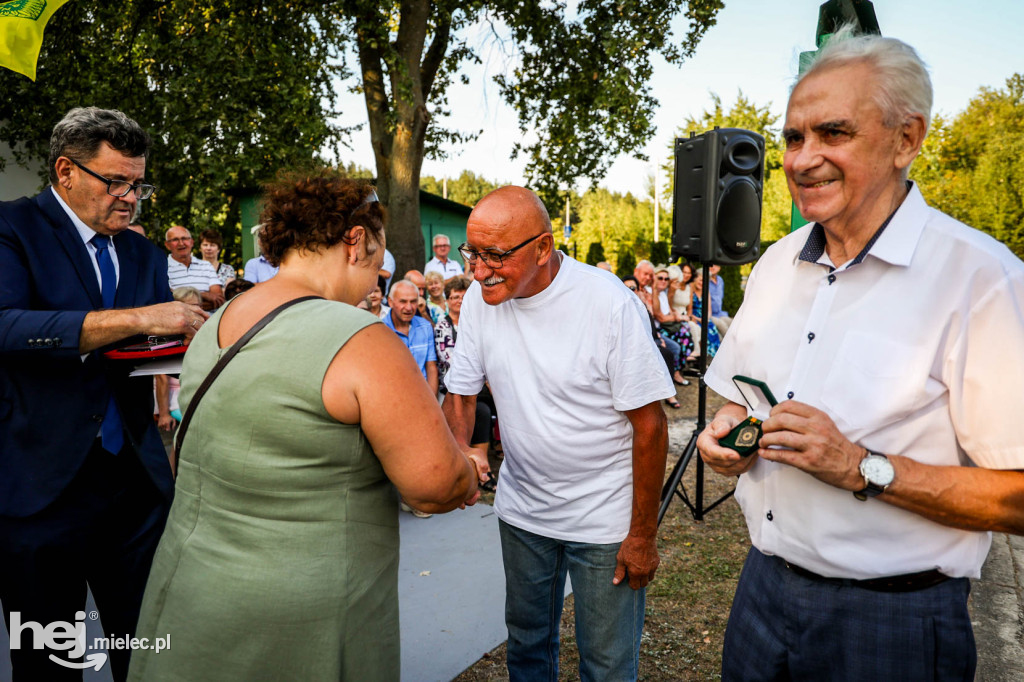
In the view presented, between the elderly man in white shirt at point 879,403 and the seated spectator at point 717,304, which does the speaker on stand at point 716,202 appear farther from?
the seated spectator at point 717,304

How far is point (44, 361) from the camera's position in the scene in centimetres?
→ 209

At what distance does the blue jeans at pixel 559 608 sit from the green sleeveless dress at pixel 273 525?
0.87 metres

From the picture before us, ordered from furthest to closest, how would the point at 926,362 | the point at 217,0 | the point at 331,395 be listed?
1. the point at 217,0
2. the point at 331,395
3. the point at 926,362

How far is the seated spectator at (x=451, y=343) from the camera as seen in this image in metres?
6.00

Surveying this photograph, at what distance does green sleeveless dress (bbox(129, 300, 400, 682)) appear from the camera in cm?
144

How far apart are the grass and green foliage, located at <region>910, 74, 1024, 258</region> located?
2098 centimetres

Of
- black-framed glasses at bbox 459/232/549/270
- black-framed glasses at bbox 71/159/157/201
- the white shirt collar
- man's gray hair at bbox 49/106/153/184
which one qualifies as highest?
man's gray hair at bbox 49/106/153/184

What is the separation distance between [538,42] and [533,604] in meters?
10.2

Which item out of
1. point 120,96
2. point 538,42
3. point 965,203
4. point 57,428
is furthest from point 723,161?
point 965,203

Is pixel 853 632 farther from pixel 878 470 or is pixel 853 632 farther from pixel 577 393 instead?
pixel 577 393

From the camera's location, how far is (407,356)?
1.52m

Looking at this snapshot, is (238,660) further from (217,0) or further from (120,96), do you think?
(120,96)

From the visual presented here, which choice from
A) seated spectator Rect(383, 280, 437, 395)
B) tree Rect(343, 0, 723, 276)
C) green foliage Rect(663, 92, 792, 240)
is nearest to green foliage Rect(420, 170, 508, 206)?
green foliage Rect(663, 92, 792, 240)

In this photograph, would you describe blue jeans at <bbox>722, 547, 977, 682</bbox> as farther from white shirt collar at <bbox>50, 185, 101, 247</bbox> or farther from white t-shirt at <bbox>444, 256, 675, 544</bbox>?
white shirt collar at <bbox>50, 185, 101, 247</bbox>
